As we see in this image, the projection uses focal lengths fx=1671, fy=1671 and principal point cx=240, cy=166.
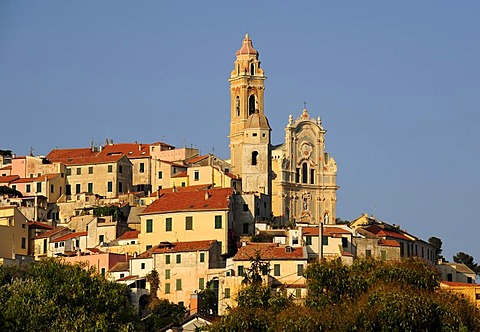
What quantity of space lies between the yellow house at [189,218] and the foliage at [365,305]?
23836 mm

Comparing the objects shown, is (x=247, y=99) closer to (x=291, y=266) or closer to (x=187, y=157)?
(x=187, y=157)

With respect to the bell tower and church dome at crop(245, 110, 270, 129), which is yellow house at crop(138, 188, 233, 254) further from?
the bell tower

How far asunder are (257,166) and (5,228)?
20.2 m

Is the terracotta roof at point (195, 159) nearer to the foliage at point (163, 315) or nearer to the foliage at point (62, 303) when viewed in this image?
the foliage at point (163, 315)

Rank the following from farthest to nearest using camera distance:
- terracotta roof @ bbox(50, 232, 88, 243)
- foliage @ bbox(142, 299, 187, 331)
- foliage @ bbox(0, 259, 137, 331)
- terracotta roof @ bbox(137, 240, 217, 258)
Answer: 1. terracotta roof @ bbox(50, 232, 88, 243)
2. terracotta roof @ bbox(137, 240, 217, 258)
3. foliage @ bbox(142, 299, 187, 331)
4. foliage @ bbox(0, 259, 137, 331)

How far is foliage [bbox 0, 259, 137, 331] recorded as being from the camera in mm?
76375

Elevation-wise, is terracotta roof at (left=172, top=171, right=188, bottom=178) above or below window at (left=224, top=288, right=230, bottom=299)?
above

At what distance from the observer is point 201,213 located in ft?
344

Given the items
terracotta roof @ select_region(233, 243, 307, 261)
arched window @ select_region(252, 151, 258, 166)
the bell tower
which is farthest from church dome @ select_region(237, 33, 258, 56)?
terracotta roof @ select_region(233, 243, 307, 261)

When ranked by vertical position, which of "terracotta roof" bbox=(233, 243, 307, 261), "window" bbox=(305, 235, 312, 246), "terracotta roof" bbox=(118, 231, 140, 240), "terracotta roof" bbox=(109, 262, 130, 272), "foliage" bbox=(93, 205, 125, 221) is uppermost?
"foliage" bbox=(93, 205, 125, 221)

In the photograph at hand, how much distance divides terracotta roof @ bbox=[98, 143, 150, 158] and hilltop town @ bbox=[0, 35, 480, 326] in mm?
153

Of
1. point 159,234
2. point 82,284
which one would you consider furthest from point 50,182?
point 82,284

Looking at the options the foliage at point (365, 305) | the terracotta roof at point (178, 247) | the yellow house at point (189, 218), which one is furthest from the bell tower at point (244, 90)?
the foliage at point (365, 305)

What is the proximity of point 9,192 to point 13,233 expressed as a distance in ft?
37.7
